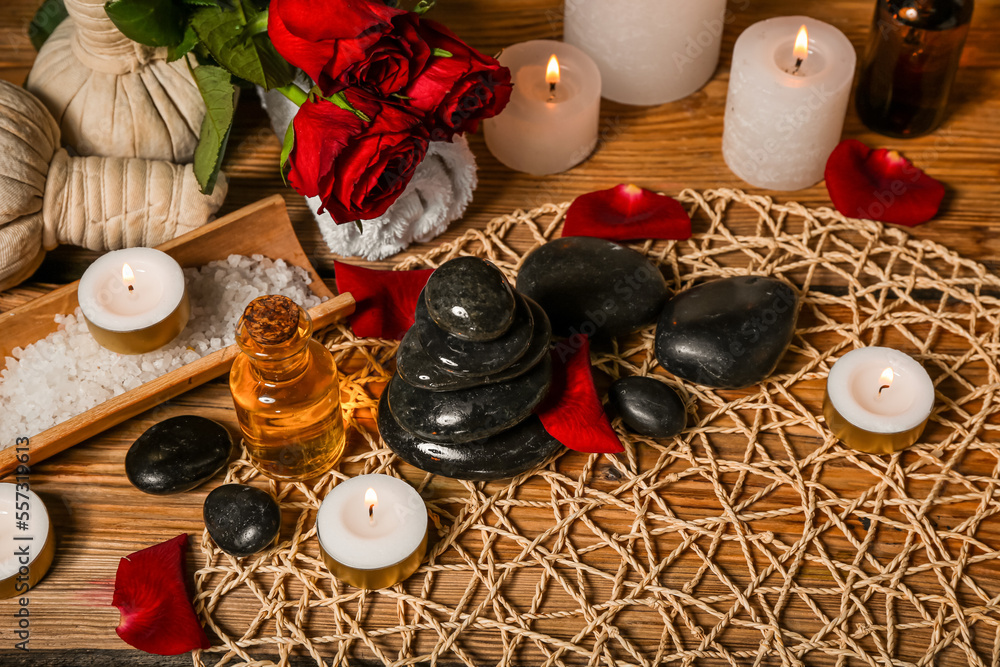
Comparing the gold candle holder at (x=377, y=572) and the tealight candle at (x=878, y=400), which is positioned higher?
the tealight candle at (x=878, y=400)

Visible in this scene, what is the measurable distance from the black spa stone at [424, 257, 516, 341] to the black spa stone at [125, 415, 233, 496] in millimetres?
215

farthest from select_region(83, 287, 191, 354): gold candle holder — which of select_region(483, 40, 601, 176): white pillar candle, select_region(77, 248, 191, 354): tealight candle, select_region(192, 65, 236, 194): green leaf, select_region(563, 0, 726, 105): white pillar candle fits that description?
select_region(563, 0, 726, 105): white pillar candle

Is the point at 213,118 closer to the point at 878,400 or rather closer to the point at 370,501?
the point at 370,501

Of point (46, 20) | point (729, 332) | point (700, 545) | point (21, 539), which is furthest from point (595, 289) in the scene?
point (46, 20)

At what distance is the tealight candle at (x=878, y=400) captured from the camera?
2.13 ft

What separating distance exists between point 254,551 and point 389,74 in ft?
1.13

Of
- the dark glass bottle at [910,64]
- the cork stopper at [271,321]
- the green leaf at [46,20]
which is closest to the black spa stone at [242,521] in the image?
the cork stopper at [271,321]

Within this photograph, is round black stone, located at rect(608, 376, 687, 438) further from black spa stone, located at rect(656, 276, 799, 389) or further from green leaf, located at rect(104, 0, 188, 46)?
green leaf, located at rect(104, 0, 188, 46)

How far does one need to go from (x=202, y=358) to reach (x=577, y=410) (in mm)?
282

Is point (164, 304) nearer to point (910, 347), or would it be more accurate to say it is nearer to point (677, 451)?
point (677, 451)

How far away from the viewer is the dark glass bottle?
783 millimetres

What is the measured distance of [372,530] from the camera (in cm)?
61

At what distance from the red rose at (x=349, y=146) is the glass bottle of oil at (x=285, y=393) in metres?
0.10

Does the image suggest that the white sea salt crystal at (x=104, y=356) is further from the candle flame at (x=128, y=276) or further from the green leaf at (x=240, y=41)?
the green leaf at (x=240, y=41)
